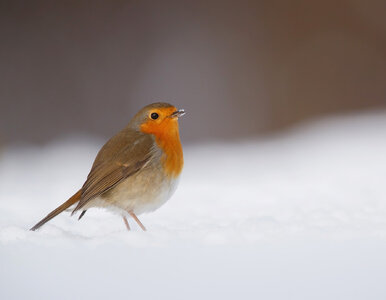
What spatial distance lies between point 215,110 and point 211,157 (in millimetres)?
2082

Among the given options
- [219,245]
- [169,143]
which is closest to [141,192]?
[169,143]

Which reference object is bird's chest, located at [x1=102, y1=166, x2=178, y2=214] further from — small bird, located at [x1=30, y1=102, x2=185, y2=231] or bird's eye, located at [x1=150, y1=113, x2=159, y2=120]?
bird's eye, located at [x1=150, y1=113, x2=159, y2=120]

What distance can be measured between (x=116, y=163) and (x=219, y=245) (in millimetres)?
844

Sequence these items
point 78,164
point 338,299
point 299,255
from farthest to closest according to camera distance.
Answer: point 78,164 → point 299,255 → point 338,299

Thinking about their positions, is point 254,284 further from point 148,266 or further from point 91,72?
point 91,72

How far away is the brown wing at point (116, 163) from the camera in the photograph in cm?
222

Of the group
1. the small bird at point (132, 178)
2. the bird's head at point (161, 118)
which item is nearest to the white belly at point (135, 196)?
the small bird at point (132, 178)

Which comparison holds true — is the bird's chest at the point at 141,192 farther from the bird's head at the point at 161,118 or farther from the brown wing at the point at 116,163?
the bird's head at the point at 161,118

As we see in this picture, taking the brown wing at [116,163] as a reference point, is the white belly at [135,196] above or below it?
below

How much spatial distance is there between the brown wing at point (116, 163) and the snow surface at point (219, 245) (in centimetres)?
15

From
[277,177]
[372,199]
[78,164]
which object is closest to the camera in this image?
[372,199]

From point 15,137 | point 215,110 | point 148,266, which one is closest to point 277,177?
point 148,266

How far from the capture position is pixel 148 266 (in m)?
1.40

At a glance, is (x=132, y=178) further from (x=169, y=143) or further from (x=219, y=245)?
(x=219, y=245)
